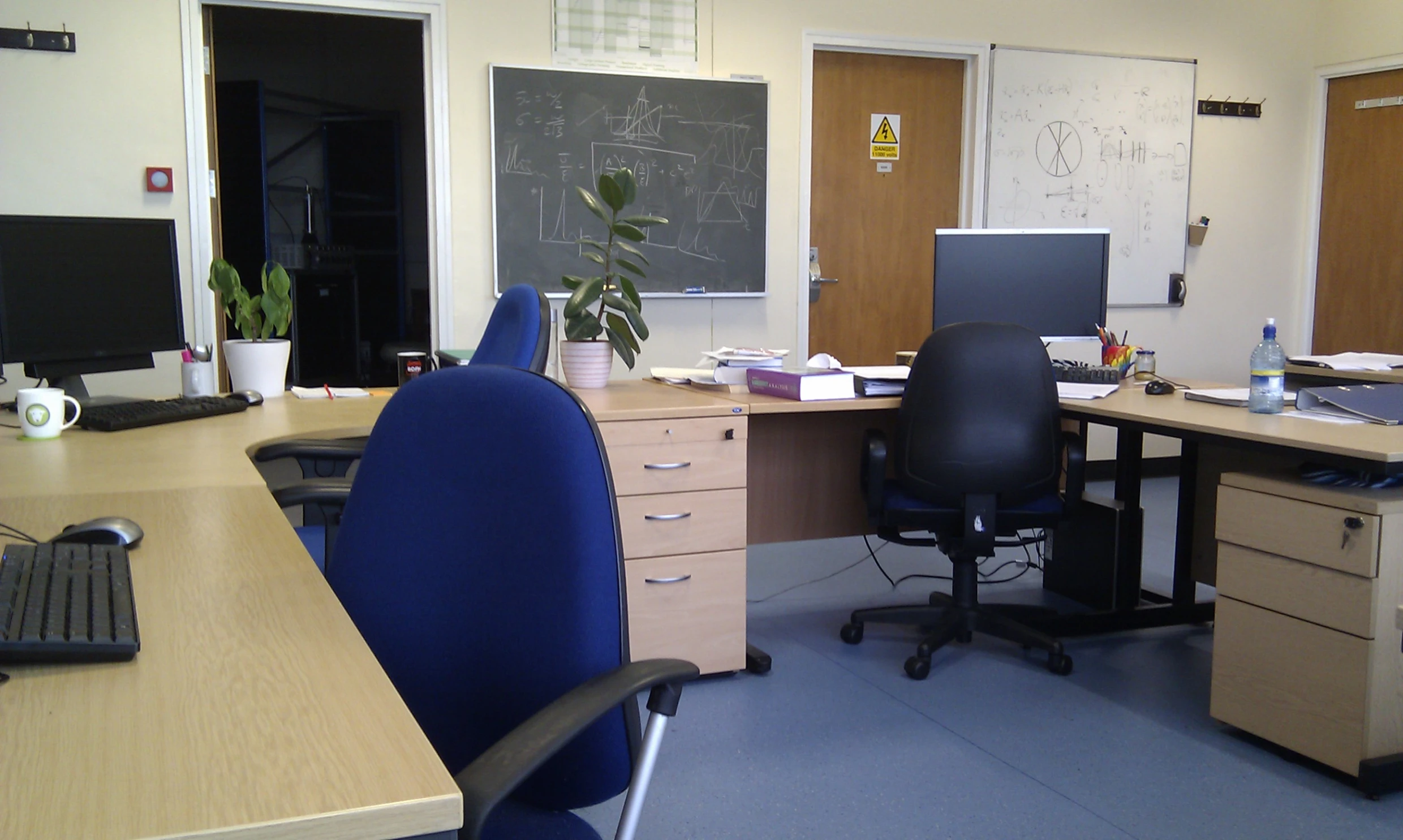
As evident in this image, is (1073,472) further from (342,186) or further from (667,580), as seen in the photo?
(342,186)

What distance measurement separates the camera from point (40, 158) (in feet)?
12.6

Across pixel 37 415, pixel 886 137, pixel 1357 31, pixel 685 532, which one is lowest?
pixel 685 532

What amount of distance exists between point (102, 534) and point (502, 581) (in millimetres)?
→ 492

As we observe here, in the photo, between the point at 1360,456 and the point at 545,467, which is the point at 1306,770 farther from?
the point at 545,467

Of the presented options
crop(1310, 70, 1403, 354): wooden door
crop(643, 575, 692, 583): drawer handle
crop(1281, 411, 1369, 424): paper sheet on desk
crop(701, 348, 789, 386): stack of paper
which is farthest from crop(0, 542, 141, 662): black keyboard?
crop(1310, 70, 1403, 354): wooden door

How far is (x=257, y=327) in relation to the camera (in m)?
2.84

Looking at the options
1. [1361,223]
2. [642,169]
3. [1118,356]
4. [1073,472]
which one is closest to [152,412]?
[1073,472]

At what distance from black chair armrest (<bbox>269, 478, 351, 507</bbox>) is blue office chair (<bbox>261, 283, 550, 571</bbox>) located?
12 millimetres

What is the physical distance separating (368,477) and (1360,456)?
6.01ft

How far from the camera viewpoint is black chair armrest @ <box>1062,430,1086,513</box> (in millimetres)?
2891

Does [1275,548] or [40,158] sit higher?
[40,158]

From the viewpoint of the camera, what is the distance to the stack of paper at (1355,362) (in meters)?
3.67

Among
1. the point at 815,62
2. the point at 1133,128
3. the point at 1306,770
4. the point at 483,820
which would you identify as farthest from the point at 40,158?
the point at 1133,128

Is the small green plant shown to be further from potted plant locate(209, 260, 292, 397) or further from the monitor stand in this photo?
the monitor stand
